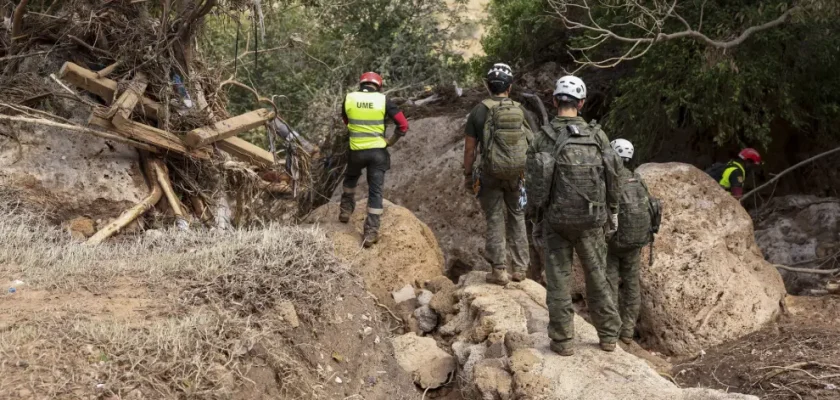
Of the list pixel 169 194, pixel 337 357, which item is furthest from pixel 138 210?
pixel 337 357

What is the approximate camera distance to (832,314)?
8875 millimetres

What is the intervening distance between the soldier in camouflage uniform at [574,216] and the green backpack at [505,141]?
116cm

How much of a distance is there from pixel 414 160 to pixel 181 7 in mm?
4208

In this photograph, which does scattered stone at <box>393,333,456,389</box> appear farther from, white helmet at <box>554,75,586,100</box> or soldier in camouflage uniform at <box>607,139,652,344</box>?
white helmet at <box>554,75,586,100</box>

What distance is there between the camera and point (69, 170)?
8.56m

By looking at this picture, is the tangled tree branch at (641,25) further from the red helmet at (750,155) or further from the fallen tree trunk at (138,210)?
the fallen tree trunk at (138,210)

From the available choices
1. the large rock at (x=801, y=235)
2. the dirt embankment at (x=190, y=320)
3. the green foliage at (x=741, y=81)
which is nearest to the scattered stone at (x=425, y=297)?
the dirt embankment at (x=190, y=320)

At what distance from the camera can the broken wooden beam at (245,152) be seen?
360 inches

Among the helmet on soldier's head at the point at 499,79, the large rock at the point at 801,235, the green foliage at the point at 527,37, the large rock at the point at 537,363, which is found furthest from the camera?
the green foliage at the point at 527,37

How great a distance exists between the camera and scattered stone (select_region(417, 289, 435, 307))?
8188mm

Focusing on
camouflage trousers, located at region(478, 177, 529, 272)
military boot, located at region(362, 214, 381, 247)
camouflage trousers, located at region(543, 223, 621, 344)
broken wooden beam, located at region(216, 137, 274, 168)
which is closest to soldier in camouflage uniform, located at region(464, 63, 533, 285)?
camouflage trousers, located at region(478, 177, 529, 272)

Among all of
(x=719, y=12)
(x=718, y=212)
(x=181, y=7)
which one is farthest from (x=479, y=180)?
(x=719, y=12)

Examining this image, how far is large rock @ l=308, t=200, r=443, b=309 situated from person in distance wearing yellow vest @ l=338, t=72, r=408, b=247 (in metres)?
0.17

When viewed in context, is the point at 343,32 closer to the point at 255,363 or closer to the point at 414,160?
the point at 414,160
